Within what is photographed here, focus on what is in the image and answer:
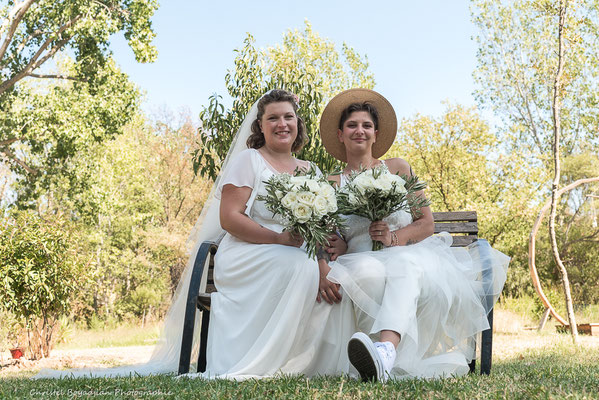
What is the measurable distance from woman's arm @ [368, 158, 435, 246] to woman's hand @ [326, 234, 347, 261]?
0.25 m

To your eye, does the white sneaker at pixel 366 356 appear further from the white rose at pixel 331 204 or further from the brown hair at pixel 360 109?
the brown hair at pixel 360 109

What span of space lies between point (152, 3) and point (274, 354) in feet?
35.0

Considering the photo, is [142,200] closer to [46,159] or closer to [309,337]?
[46,159]

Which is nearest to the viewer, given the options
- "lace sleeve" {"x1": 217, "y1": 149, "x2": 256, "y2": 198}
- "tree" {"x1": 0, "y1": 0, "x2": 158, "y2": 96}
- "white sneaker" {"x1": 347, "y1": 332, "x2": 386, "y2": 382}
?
"white sneaker" {"x1": 347, "y1": 332, "x2": 386, "y2": 382}

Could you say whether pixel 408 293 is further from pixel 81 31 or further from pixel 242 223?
pixel 81 31

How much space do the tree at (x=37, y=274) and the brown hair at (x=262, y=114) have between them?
548 centimetres

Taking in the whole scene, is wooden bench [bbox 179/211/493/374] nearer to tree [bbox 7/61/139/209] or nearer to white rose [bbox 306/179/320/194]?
white rose [bbox 306/179/320/194]

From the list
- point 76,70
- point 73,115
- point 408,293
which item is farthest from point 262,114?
point 76,70

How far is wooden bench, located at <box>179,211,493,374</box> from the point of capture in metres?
3.53

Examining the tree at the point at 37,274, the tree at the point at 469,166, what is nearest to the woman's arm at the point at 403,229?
the tree at the point at 37,274

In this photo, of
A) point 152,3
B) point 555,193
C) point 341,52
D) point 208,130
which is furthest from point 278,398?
point 341,52

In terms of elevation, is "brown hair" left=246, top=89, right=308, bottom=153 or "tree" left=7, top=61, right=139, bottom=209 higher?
"tree" left=7, top=61, right=139, bottom=209

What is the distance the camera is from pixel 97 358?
8.77 m

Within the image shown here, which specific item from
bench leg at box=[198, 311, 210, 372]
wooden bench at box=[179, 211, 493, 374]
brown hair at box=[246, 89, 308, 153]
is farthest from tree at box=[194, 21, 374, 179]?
bench leg at box=[198, 311, 210, 372]
